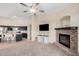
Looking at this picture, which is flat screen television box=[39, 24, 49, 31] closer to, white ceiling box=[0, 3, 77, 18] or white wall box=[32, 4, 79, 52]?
white wall box=[32, 4, 79, 52]

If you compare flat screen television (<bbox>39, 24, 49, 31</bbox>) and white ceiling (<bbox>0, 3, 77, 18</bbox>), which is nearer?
white ceiling (<bbox>0, 3, 77, 18</bbox>)

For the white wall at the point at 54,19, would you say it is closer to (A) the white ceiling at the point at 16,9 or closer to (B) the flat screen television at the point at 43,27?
(B) the flat screen television at the point at 43,27

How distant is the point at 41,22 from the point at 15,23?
2311mm

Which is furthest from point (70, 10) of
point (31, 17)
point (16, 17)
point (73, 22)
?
point (16, 17)

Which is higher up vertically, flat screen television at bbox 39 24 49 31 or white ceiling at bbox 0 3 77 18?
white ceiling at bbox 0 3 77 18

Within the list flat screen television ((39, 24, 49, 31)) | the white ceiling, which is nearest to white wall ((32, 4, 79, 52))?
flat screen television ((39, 24, 49, 31))

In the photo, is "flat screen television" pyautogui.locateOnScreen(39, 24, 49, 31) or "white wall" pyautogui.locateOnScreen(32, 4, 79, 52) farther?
"flat screen television" pyautogui.locateOnScreen(39, 24, 49, 31)

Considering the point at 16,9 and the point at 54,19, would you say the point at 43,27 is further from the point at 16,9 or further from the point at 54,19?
the point at 16,9

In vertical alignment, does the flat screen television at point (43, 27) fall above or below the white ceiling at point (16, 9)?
below

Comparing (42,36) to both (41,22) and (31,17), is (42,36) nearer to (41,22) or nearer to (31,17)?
(41,22)

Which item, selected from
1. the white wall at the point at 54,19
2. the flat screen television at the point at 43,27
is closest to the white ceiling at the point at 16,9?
the white wall at the point at 54,19

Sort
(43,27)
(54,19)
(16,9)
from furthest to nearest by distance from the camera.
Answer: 1. (43,27)
2. (54,19)
3. (16,9)

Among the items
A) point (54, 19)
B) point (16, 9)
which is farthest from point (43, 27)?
point (16, 9)

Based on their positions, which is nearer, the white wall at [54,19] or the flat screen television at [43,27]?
the white wall at [54,19]
